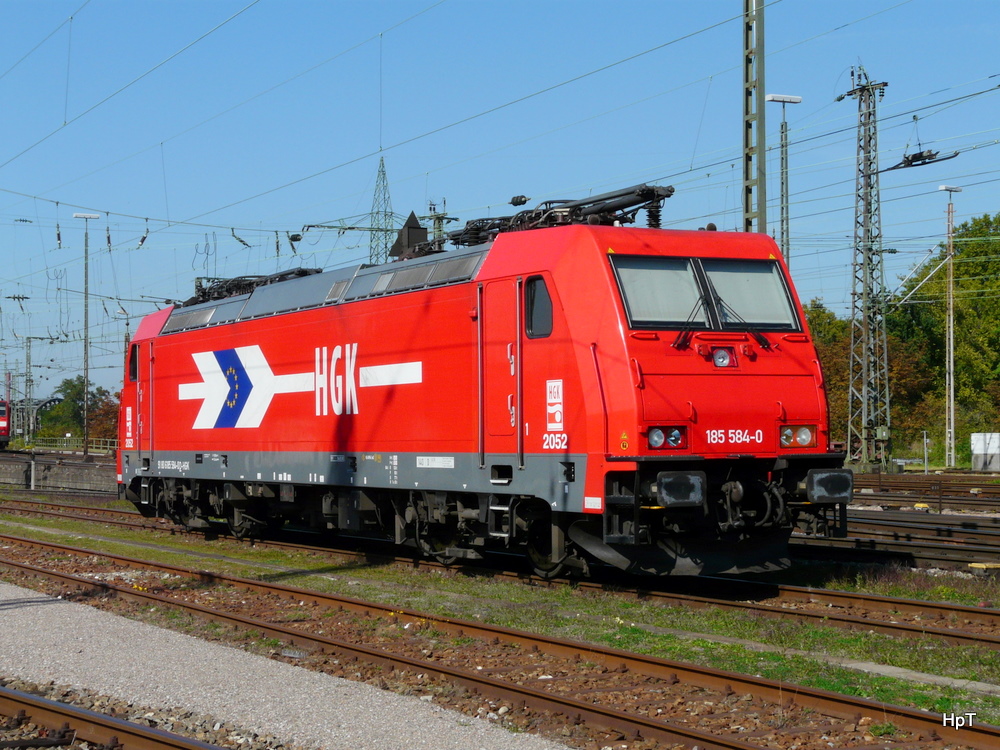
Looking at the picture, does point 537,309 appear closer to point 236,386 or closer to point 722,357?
point 722,357

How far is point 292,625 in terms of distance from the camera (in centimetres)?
1123

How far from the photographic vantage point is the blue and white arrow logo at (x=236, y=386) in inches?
677

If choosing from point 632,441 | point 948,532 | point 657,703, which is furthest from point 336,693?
point 948,532

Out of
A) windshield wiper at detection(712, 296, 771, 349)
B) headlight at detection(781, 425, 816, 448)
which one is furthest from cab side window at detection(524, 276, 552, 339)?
headlight at detection(781, 425, 816, 448)

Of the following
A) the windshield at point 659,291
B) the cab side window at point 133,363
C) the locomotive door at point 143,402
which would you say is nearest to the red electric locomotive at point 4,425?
the cab side window at point 133,363

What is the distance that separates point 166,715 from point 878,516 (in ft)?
53.0

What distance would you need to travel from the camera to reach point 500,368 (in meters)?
12.6

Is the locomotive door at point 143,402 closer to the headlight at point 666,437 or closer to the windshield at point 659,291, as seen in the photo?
the windshield at point 659,291

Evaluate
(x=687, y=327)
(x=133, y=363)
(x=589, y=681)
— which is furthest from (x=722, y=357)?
(x=133, y=363)

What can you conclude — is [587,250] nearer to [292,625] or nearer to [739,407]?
[739,407]

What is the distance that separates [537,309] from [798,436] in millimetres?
3118

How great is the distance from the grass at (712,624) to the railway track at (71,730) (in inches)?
144

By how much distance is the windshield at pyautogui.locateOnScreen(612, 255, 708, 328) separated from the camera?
11586 mm

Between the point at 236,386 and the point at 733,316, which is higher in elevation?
the point at 733,316
